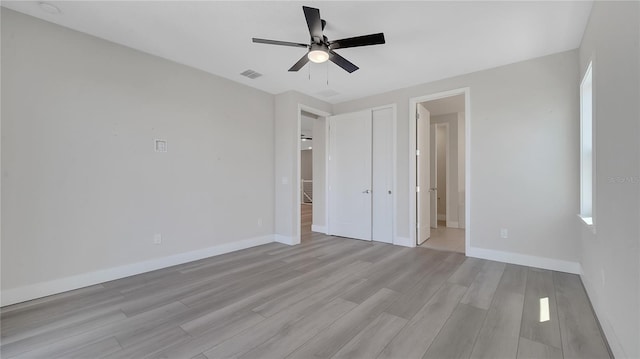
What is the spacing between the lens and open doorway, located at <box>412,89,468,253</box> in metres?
4.61

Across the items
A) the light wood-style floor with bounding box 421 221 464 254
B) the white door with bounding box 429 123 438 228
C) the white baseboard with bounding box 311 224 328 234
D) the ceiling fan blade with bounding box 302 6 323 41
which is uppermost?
the ceiling fan blade with bounding box 302 6 323 41

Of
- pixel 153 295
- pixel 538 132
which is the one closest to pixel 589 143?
pixel 538 132

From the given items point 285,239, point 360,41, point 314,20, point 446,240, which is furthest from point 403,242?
point 314,20

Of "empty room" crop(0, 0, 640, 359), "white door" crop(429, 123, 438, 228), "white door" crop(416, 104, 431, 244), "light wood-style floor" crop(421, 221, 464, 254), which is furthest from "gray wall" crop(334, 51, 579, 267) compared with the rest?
"white door" crop(429, 123, 438, 228)

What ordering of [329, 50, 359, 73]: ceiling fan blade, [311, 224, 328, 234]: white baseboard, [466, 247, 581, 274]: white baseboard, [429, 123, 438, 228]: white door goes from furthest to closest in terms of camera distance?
[429, 123, 438, 228]: white door, [311, 224, 328, 234]: white baseboard, [466, 247, 581, 274]: white baseboard, [329, 50, 359, 73]: ceiling fan blade

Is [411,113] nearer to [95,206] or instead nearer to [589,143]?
[589,143]

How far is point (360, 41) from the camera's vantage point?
8.20 ft

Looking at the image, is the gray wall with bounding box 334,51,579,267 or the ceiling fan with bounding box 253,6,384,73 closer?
the ceiling fan with bounding box 253,6,384,73

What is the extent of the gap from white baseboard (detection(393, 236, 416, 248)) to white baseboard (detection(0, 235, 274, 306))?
2.79 meters

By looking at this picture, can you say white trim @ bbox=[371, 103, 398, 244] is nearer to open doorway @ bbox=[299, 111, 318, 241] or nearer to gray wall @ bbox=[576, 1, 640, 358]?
open doorway @ bbox=[299, 111, 318, 241]

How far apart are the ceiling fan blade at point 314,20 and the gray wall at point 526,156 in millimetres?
2608

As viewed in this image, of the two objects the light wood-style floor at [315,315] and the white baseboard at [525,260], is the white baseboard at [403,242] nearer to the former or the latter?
the white baseboard at [525,260]

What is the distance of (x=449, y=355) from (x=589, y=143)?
9.64 feet

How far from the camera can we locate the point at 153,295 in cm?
265
